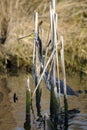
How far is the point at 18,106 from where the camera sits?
35.4ft

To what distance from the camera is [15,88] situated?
Answer: 1302 centimetres

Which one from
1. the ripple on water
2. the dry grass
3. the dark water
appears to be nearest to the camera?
the ripple on water

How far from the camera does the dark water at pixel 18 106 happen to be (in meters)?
9.29

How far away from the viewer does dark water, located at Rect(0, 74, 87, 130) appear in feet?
30.5

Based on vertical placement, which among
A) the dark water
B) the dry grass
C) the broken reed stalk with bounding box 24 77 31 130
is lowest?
the dark water

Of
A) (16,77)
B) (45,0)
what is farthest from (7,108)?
(45,0)

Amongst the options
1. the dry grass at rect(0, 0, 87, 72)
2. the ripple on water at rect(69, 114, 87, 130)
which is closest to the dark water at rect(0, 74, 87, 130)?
the ripple on water at rect(69, 114, 87, 130)

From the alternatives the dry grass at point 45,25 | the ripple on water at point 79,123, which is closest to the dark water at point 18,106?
the ripple on water at point 79,123

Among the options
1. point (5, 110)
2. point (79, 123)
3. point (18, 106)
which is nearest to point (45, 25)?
point (18, 106)

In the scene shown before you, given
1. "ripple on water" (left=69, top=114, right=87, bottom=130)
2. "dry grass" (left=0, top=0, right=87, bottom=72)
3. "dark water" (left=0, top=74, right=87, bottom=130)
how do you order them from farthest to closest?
"dry grass" (left=0, top=0, right=87, bottom=72)
"dark water" (left=0, top=74, right=87, bottom=130)
"ripple on water" (left=69, top=114, right=87, bottom=130)

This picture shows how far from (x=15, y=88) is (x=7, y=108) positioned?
7.52 feet

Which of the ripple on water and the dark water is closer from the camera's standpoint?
the ripple on water

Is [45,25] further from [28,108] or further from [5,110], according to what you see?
[28,108]

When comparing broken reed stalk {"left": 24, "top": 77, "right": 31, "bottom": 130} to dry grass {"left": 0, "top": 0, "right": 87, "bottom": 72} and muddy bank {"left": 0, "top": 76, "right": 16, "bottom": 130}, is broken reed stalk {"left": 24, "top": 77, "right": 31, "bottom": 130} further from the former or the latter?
dry grass {"left": 0, "top": 0, "right": 87, "bottom": 72}
